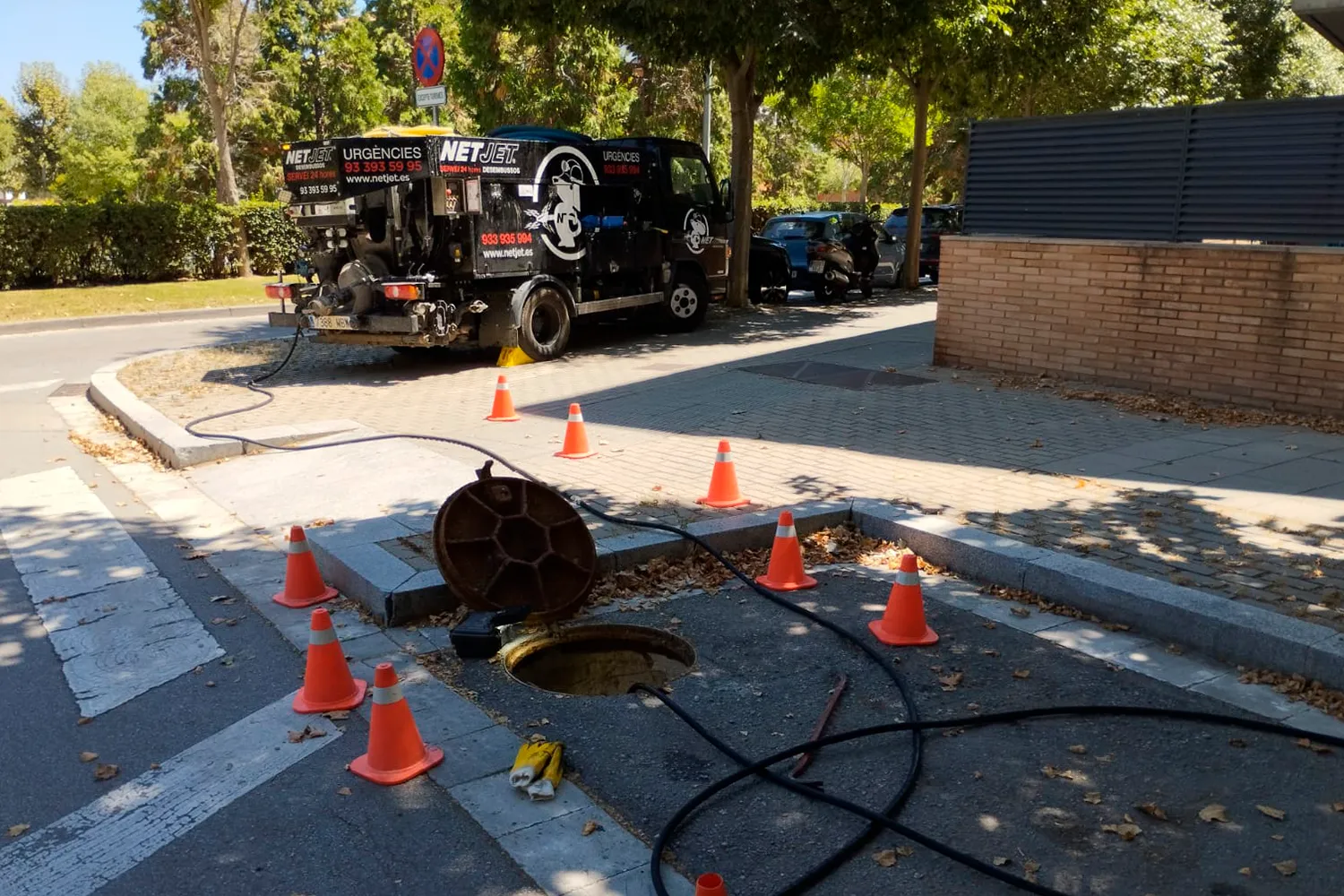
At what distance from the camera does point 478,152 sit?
11.7 meters

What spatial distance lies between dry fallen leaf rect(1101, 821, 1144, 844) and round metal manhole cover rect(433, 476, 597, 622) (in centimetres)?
270

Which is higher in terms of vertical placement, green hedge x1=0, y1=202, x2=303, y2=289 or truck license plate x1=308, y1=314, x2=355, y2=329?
green hedge x1=0, y1=202, x2=303, y2=289

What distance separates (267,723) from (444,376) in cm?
854

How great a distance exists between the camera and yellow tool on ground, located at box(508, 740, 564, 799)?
11.8ft

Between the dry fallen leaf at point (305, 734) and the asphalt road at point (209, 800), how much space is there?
0.05 metres

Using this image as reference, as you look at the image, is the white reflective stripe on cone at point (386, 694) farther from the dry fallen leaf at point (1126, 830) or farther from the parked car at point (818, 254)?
the parked car at point (818, 254)

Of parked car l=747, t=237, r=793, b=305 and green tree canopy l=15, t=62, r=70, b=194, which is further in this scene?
green tree canopy l=15, t=62, r=70, b=194

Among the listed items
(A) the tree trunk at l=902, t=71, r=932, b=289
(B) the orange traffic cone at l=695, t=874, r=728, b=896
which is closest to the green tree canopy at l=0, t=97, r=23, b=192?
(A) the tree trunk at l=902, t=71, r=932, b=289

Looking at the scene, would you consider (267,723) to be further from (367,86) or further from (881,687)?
(367,86)

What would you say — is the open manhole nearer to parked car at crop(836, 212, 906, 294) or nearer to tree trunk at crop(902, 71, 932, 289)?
parked car at crop(836, 212, 906, 294)

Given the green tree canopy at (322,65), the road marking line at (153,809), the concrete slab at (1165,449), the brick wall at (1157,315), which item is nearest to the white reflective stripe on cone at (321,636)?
the road marking line at (153,809)

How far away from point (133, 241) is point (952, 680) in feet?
75.9

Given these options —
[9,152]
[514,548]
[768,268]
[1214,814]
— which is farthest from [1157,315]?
[9,152]

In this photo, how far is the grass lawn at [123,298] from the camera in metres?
18.3
